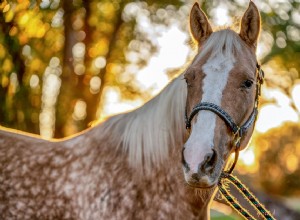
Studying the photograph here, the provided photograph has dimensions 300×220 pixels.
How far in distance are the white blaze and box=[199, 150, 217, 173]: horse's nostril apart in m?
0.03

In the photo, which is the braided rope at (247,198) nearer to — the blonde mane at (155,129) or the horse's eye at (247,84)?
the blonde mane at (155,129)

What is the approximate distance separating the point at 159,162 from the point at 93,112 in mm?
9878

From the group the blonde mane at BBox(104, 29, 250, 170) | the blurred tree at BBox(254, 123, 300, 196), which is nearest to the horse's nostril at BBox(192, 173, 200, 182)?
the blonde mane at BBox(104, 29, 250, 170)

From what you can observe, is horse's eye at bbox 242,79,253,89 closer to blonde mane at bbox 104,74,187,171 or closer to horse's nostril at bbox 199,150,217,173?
blonde mane at bbox 104,74,187,171

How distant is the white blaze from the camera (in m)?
3.62

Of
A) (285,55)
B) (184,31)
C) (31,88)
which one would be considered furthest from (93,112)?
(285,55)

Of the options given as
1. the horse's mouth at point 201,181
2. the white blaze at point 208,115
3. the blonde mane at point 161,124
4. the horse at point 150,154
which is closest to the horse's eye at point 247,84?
the horse at point 150,154

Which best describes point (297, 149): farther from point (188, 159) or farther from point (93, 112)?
point (188, 159)

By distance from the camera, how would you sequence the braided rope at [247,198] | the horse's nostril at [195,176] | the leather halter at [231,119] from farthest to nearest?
the braided rope at [247,198] < the leather halter at [231,119] < the horse's nostril at [195,176]

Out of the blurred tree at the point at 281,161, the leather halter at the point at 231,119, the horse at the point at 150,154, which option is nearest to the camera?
the leather halter at the point at 231,119

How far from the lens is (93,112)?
1400 centimetres

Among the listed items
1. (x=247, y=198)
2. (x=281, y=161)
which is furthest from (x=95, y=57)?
(x=281, y=161)

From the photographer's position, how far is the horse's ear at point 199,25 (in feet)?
14.9

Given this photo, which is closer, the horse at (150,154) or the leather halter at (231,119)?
the leather halter at (231,119)
